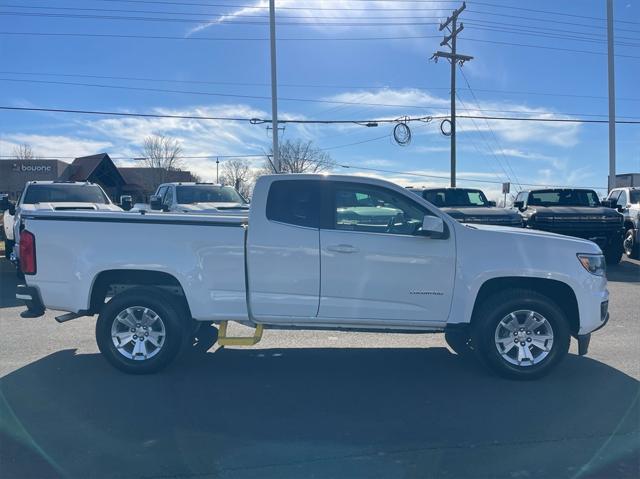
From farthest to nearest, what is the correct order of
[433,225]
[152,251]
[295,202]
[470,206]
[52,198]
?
[470,206] → [52,198] → [295,202] → [152,251] → [433,225]

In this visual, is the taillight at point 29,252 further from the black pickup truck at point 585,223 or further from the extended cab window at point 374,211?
the black pickup truck at point 585,223

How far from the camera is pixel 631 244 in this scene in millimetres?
14633

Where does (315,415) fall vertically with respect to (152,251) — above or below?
below

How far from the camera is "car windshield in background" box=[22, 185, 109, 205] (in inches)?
484

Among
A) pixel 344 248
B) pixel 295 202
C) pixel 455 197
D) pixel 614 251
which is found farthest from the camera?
pixel 455 197

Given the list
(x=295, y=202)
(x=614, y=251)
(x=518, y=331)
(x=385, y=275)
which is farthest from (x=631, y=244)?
(x=295, y=202)

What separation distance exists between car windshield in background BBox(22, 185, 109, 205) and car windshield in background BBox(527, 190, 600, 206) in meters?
11.0

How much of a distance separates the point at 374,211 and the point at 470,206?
29.8 ft

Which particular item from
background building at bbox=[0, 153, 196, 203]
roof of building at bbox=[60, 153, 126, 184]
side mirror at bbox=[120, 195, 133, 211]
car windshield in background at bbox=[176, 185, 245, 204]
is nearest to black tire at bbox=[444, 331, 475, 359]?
side mirror at bbox=[120, 195, 133, 211]

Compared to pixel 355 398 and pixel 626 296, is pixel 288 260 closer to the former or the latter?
pixel 355 398

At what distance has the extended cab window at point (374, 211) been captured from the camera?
538 centimetres

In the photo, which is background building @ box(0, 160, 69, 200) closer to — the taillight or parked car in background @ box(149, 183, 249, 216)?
parked car in background @ box(149, 183, 249, 216)

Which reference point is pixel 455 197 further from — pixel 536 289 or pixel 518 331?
pixel 518 331

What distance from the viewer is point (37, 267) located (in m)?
5.49
